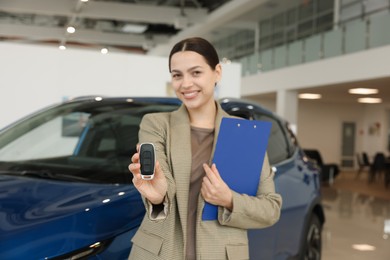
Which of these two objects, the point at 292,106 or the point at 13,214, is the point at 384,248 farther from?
the point at 292,106

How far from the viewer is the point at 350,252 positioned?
4.89 metres

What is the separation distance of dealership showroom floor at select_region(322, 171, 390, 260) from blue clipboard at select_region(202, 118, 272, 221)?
8.18ft

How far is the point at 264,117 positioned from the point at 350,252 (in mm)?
2498

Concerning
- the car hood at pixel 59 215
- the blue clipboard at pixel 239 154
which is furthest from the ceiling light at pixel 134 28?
the blue clipboard at pixel 239 154

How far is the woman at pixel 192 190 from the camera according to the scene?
4.19ft

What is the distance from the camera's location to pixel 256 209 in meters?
1.32

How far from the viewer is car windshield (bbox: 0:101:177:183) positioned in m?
2.36

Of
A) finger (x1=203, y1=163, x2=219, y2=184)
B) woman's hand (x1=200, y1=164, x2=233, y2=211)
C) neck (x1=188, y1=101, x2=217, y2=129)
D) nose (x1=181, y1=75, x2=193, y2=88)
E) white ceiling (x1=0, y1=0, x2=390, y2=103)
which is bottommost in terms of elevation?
woman's hand (x1=200, y1=164, x2=233, y2=211)

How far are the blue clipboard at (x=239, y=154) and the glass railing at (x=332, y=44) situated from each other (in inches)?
355

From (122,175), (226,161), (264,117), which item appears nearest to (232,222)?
(226,161)

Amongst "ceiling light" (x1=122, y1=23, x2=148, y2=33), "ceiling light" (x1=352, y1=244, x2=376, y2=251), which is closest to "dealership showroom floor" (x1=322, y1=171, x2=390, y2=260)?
"ceiling light" (x1=352, y1=244, x2=376, y2=251)

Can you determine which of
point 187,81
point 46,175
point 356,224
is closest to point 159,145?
point 187,81

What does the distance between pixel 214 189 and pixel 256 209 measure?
149 mm

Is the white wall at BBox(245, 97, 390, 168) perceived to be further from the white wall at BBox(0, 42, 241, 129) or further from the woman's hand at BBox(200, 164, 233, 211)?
the woman's hand at BBox(200, 164, 233, 211)
